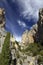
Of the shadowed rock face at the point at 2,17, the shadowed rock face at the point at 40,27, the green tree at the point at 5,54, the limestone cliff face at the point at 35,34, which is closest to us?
the green tree at the point at 5,54

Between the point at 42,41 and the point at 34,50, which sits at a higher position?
the point at 42,41

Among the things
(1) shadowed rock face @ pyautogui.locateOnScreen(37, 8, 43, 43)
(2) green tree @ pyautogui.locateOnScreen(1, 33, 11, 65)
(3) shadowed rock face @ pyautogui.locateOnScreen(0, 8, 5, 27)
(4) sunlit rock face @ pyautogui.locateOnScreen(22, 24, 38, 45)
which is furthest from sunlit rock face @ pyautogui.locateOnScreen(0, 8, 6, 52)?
(4) sunlit rock face @ pyautogui.locateOnScreen(22, 24, 38, 45)

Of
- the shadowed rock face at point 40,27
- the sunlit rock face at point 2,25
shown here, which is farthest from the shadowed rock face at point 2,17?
the shadowed rock face at point 40,27

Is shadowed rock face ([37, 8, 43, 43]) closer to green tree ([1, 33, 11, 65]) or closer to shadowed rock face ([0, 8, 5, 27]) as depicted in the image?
shadowed rock face ([0, 8, 5, 27])

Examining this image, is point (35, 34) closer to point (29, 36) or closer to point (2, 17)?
point (29, 36)

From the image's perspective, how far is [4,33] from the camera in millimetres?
70438

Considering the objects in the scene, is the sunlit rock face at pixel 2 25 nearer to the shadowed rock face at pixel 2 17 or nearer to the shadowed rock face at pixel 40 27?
the shadowed rock face at pixel 2 17

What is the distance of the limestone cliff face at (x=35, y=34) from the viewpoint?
10495 cm

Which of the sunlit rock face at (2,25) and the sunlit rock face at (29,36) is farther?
the sunlit rock face at (29,36)

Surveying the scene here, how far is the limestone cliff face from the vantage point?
104950 millimetres

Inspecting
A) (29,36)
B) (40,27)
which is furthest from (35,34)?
(40,27)

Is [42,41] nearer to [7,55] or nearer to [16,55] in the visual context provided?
[16,55]

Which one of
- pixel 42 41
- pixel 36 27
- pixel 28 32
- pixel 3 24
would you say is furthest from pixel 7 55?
pixel 28 32

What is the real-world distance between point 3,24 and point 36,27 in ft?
115
